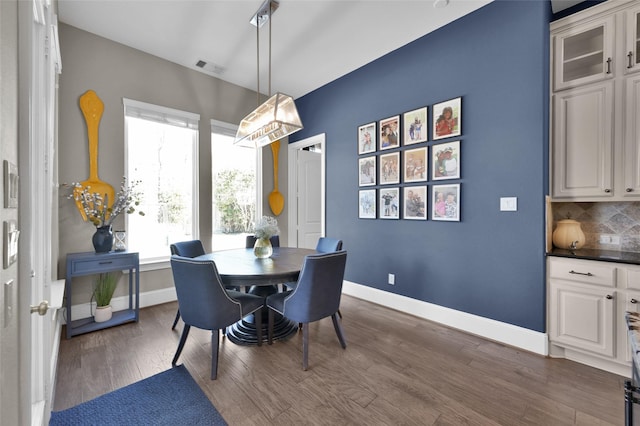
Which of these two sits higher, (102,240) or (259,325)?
(102,240)

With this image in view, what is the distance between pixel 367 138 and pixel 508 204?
1859 millimetres

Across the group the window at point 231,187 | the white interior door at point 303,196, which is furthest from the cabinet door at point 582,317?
the window at point 231,187

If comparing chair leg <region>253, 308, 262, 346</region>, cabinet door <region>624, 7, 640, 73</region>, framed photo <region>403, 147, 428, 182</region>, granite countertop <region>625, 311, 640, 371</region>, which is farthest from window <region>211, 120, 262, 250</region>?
cabinet door <region>624, 7, 640, 73</region>

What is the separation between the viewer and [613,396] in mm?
1810

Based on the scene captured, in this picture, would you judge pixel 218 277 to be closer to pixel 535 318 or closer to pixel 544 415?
pixel 544 415

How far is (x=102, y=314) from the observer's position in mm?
2857

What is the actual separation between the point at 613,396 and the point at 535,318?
627mm

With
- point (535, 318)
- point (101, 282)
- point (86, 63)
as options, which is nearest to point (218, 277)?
point (101, 282)

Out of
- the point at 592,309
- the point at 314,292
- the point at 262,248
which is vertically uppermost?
the point at 262,248

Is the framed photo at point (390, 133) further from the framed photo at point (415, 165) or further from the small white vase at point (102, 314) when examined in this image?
the small white vase at point (102, 314)

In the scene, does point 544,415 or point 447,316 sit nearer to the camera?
point 544,415

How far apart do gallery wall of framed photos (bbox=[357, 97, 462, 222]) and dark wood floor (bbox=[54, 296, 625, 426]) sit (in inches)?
53.7

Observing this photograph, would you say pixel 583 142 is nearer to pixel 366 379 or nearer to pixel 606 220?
pixel 606 220

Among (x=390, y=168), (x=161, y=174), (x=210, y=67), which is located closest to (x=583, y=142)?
(x=390, y=168)
